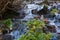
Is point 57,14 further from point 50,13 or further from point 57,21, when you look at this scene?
point 57,21

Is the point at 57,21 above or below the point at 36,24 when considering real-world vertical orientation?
below

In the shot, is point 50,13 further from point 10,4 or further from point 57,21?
point 10,4

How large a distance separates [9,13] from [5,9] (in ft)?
0.83

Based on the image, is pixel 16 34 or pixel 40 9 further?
pixel 40 9

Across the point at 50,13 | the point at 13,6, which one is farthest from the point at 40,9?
the point at 13,6

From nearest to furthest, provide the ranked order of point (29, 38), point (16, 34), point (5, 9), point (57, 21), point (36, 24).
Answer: point (29, 38) → point (36, 24) → point (16, 34) → point (57, 21) → point (5, 9)

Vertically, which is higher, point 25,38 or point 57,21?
point 25,38

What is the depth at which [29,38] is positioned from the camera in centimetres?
464

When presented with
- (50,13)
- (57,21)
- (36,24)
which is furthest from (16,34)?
(50,13)

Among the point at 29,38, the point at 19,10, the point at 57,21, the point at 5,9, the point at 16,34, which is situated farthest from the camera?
the point at 19,10

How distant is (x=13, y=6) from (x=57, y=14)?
1.91 m

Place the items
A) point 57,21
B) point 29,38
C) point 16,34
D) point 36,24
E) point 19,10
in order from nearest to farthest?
point 29,38 → point 36,24 → point 16,34 → point 57,21 → point 19,10

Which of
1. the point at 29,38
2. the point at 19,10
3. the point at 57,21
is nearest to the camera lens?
the point at 29,38

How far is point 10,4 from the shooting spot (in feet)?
27.4
